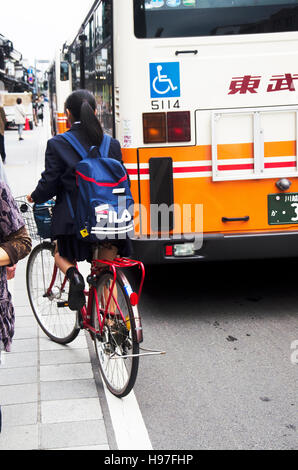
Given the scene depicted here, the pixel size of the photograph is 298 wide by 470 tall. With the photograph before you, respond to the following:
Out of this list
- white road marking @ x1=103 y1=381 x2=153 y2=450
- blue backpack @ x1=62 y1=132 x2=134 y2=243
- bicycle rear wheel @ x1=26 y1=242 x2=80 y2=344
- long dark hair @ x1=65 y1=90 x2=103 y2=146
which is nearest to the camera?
white road marking @ x1=103 y1=381 x2=153 y2=450

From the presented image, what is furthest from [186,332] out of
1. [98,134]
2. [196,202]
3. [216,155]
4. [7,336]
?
[7,336]

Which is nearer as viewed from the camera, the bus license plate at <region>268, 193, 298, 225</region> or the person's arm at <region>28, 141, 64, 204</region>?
the person's arm at <region>28, 141, 64, 204</region>

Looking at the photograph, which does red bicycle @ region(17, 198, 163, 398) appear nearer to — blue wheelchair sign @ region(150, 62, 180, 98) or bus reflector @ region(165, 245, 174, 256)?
bus reflector @ region(165, 245, 174, 256)

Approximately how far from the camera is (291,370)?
4.84 m

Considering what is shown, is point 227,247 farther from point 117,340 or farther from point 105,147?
point 117,340

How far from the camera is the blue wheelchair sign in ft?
19.2

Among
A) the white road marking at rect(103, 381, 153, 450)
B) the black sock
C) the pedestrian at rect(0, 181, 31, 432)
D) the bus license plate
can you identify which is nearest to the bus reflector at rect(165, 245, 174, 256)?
the bus license plate

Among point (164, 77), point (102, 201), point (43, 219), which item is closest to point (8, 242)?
point (102, 201)

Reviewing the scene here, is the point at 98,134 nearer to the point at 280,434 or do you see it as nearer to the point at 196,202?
the point at 196,202

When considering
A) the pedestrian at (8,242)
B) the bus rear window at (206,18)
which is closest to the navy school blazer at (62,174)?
the pedestrian at (8,242)

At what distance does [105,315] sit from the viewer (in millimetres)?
4520

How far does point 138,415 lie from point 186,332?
65.3 inches

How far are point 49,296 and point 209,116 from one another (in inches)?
74.6

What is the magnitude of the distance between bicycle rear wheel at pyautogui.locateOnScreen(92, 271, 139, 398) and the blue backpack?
0.91ft
